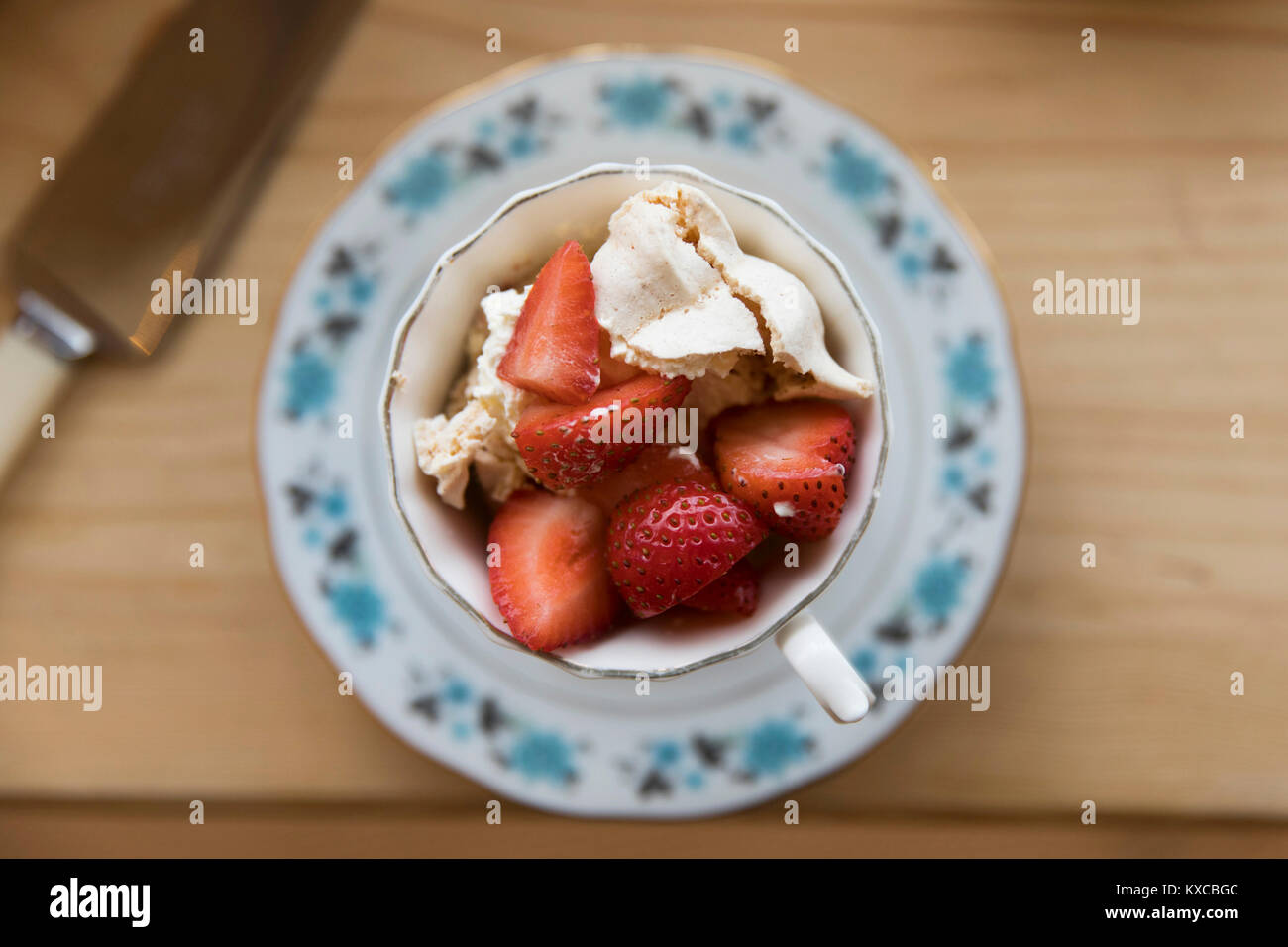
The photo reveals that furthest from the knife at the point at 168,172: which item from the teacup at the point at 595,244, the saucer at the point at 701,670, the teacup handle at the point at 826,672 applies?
the teacup handle at the point at 826,672

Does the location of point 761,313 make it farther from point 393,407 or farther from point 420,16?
point 420,16

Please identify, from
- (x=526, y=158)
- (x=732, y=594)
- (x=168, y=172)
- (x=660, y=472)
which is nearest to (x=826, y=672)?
(x=732, y=594)

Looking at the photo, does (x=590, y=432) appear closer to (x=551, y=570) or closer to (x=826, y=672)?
(x=551, y=570)

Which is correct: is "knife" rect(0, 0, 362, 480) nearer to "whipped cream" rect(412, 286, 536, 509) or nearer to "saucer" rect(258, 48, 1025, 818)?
"saucer" rect(258, 48, 1025, 818)

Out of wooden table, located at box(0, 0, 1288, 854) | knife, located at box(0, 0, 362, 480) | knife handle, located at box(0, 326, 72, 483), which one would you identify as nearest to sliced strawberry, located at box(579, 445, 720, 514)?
wooden table, located at box(0, 0, 1288, 854)

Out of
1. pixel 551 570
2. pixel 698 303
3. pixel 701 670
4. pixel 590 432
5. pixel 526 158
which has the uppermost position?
pixel 526 158

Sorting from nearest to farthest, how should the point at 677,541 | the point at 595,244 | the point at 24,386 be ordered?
the point at 677,541
the point at 595,244
the point at 24,386
